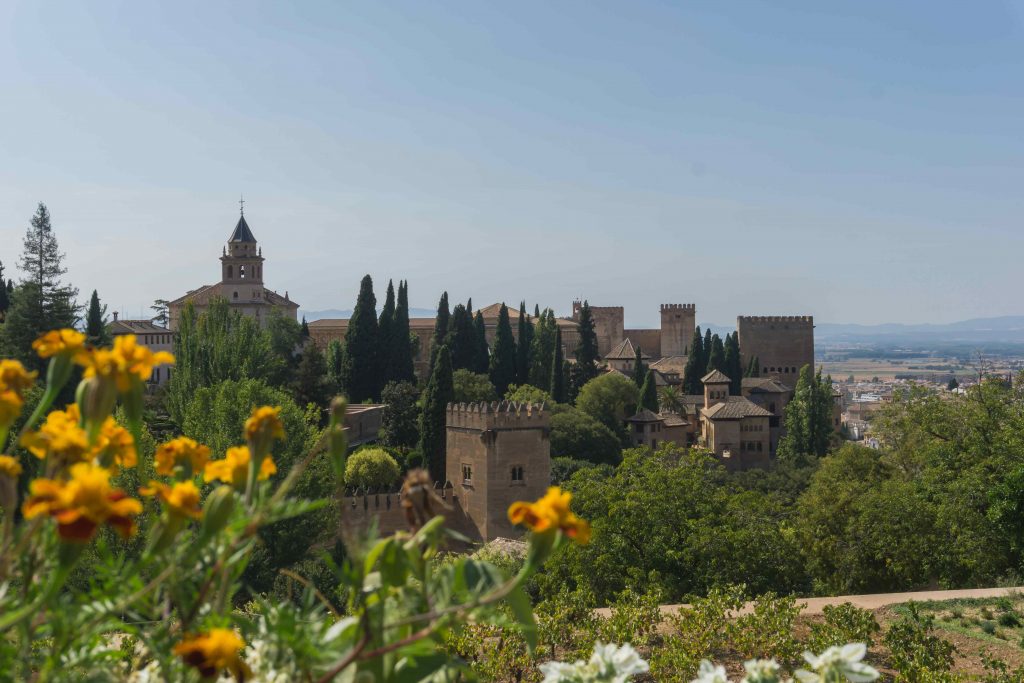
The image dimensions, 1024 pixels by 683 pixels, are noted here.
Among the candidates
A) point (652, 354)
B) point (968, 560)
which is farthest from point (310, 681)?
Answer: point (652, 354)

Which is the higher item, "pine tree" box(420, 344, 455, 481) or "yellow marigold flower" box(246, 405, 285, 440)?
"yellow marigold flower" box(246, 405, 285, 440)

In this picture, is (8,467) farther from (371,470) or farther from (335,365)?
(335,365)

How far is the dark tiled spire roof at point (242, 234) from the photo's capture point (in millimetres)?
57362

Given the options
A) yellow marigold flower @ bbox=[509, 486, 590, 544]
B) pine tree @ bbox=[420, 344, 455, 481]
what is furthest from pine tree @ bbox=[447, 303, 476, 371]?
yellow marigold flower @ bbox=[509, 486, 590, 544]

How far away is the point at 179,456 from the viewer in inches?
85.9

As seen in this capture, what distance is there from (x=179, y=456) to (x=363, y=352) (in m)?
38.5

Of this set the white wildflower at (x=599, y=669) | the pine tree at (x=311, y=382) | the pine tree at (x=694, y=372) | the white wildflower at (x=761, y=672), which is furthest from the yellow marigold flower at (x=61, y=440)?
the pine tree at (x=694, y=372)

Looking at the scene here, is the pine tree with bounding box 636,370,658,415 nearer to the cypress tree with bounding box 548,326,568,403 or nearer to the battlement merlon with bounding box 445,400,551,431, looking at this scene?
the cypress tree with bounding box 548,326,568,403

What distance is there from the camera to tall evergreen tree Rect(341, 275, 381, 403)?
39938 millimetres

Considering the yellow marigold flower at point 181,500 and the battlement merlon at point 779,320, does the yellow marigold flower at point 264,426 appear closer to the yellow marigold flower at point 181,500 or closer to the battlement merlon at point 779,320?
the yellow marigold flower at point 181,500

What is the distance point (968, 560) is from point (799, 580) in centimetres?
280

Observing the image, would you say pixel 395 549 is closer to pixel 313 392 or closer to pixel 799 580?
A: pixel 799 580

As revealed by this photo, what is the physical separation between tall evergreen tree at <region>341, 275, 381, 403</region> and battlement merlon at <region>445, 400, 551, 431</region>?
1176cm

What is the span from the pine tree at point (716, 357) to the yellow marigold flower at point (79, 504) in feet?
175
